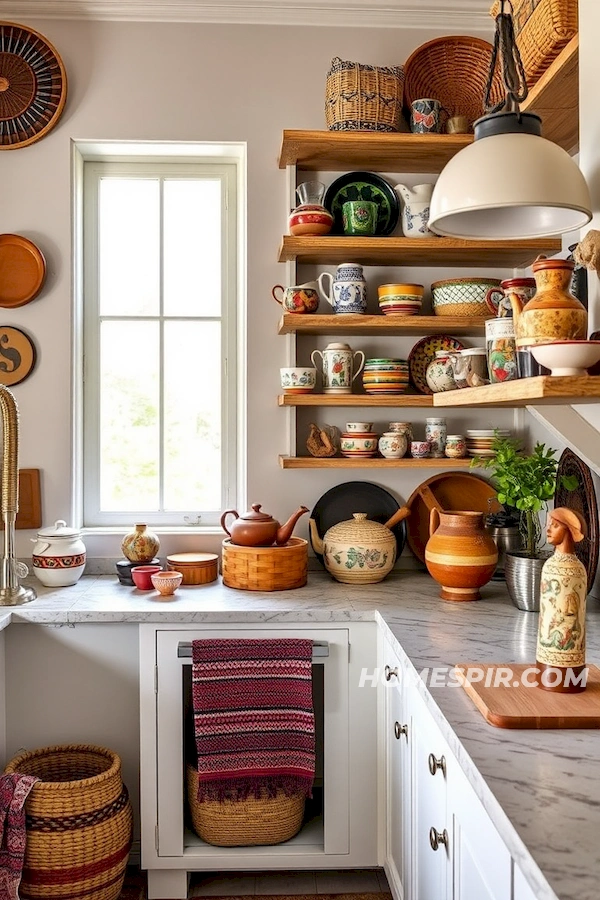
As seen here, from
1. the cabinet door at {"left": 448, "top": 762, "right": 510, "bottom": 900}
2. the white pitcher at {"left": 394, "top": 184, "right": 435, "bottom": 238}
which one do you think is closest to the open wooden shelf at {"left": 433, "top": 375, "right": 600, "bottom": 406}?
the cabinet door at {"left": 448, "top": 762, "right": 510, "bottom": 900}

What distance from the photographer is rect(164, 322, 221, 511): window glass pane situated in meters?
3.11

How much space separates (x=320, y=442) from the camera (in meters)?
2.89

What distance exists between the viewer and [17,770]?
2.41m

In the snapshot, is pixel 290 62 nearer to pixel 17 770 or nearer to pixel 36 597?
pixel 36 597

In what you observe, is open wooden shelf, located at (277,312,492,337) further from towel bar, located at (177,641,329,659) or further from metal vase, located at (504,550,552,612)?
towel bar, located at (177,641,329,659)

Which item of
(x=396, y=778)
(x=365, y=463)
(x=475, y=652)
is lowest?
(x=396, y=778)

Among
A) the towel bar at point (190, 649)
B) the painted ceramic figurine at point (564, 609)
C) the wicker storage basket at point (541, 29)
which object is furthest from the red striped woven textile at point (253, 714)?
the wicker storage basket at point (541, 29)

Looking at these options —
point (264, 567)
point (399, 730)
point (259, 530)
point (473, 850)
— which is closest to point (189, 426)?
point (259, 530)

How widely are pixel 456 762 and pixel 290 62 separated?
94.3 inches

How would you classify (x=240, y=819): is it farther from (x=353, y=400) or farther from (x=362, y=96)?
(x=362, y=96)

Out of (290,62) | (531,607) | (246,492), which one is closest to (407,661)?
(531,607)

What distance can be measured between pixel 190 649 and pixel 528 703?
45.0 inches

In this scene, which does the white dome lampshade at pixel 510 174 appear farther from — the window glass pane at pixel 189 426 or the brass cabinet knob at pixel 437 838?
the window glass pane at pixel 189 426

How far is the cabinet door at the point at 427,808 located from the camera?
1.68 m
